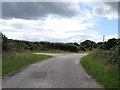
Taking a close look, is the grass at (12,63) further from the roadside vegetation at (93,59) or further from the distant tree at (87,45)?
the distant tree at (87,45)

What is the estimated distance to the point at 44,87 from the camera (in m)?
13.9

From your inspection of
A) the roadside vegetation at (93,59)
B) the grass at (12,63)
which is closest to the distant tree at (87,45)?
the roadside vegetation at (93,59)

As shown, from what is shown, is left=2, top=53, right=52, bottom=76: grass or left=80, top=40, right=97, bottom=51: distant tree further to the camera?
left=80, top=40, right=97, bottom=51: distant tree

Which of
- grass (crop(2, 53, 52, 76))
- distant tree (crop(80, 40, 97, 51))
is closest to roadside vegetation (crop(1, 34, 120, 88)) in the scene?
grass (crop(2, 53, 52, 76))

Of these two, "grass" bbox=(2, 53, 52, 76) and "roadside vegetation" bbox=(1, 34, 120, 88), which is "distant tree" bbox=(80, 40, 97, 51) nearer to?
"roadside vegetation" bbox=(1, 34, 120, 88)

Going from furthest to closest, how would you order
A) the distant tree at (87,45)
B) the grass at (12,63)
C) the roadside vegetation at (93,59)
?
the distant tree at (87,45)
the grass at (12,63)
the roadside vegetation at (93,59)

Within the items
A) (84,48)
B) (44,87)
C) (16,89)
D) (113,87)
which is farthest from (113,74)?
(84,48)

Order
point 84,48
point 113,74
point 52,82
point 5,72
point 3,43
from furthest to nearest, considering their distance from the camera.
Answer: point 84,48 < point 3,43 < point 5,72 < point 113,74 < point 52,82

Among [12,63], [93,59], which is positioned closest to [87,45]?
[93,59]

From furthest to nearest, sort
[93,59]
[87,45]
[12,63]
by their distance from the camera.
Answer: [87,45] → [93,59] → [12,63]

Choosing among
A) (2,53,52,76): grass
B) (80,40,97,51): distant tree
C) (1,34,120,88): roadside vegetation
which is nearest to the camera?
(1,34,120,88): roadside vegetation

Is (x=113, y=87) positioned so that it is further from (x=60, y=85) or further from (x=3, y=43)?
(x=3, y=43)

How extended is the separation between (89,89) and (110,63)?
28.2 feet

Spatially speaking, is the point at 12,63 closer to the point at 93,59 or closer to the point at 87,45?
the point at 93,59
